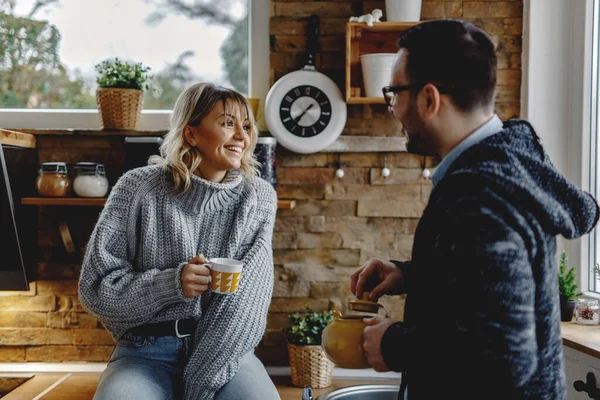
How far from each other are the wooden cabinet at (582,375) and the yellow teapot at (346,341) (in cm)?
77

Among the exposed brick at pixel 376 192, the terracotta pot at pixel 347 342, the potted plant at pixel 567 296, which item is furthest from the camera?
the exposed brick at pixel 376 192

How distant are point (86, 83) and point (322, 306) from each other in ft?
4.70

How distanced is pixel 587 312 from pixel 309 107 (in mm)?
1263

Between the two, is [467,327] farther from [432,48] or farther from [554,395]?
[432,48]

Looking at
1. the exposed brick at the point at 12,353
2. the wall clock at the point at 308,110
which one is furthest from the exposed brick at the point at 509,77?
the exposed brick at the point at 12,353

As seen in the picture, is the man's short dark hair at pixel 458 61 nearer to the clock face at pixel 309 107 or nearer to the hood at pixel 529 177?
the hood at pixel 529 177

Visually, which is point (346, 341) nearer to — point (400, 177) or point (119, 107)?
point (400, 177)

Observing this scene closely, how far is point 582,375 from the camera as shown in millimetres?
1735

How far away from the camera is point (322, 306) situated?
8.19 feet

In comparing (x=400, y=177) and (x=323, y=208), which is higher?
(x=400, y=177)

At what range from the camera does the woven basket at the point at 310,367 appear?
7.45 feet

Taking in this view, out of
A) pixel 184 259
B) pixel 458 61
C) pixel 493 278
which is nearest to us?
pixel 493 278

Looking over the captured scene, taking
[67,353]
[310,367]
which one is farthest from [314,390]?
[67,353]


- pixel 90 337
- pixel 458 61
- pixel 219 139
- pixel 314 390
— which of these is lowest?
pixel 314 390
